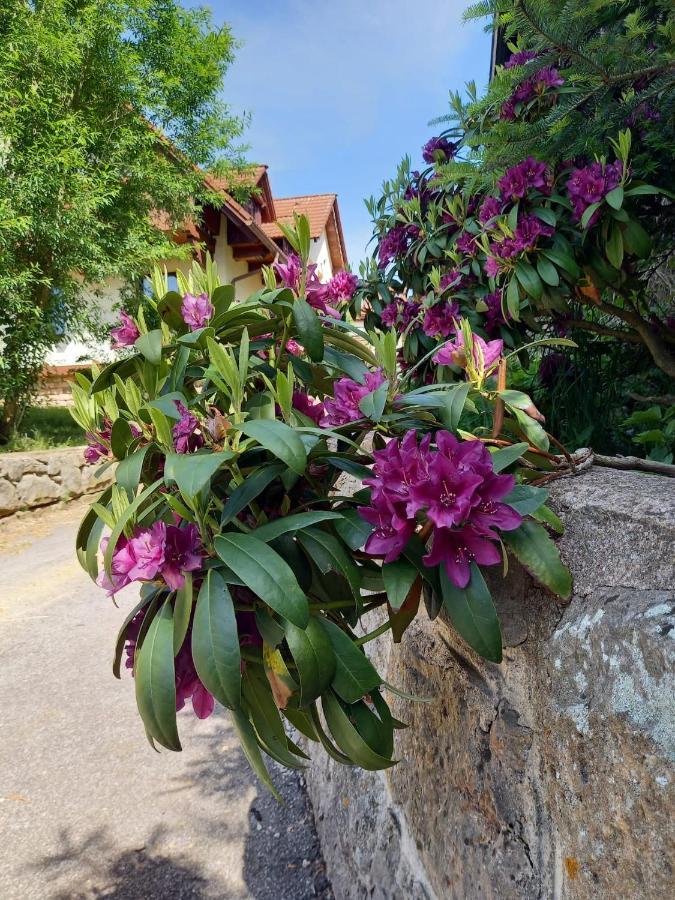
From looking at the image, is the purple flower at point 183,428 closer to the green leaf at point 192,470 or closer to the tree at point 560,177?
the green leaf at point 192,470

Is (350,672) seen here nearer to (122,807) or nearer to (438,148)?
(122,807)

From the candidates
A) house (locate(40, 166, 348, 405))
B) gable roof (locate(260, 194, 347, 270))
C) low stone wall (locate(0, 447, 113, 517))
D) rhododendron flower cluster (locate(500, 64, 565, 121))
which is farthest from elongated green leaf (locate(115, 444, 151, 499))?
gable roof (locate(260, 194, 347, 270))

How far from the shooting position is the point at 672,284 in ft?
9.06

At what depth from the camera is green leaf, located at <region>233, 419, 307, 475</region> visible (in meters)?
0.75

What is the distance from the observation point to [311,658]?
0.77 m

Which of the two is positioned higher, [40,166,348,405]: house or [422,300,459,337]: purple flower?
[40,166,348,405]: house

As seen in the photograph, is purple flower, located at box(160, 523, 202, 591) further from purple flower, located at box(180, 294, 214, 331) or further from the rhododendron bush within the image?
purple flower, located at box(180, 294, 214, 331)

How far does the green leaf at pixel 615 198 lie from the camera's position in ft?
5.09

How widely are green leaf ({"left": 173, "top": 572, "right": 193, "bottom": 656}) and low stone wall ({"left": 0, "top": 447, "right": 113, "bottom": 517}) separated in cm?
554

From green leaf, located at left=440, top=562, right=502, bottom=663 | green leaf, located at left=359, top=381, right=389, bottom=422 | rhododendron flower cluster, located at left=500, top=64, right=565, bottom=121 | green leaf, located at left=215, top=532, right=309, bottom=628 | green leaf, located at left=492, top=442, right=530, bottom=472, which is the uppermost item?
rhododendron flower cluster, located at left=500, top=64, right=565, bottom=121

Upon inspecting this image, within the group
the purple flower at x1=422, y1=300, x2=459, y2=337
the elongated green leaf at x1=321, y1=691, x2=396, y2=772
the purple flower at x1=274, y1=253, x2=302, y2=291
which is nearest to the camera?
the elongated green leaf at x1=321, y1=691, x2=396, y2=772

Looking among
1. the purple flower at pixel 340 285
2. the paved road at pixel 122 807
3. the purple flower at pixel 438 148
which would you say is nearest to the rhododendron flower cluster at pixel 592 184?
the purple flower at pixel 340 285

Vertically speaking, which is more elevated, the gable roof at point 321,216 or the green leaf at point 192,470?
the gable roof at point 321,216

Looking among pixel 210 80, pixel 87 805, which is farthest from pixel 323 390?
pixel 210 80
